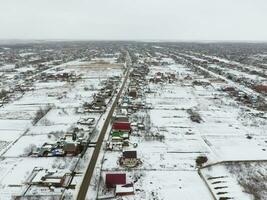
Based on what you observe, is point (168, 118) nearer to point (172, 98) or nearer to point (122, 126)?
point (122, 126)

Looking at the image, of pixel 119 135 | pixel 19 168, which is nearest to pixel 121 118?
pixel 119 135

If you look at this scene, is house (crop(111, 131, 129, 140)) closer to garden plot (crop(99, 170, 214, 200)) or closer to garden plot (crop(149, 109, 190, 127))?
garden plot (crop(149, 109, 190, 127))

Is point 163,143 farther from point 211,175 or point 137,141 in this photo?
point 211,175

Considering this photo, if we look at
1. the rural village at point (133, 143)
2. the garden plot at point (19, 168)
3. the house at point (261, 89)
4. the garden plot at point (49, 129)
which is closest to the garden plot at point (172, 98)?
the rural village at point (133, 143)

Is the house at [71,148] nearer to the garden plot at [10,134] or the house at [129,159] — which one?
the house at [129,159]

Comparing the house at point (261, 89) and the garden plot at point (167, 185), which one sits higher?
the garden plot at point (167, 185)
